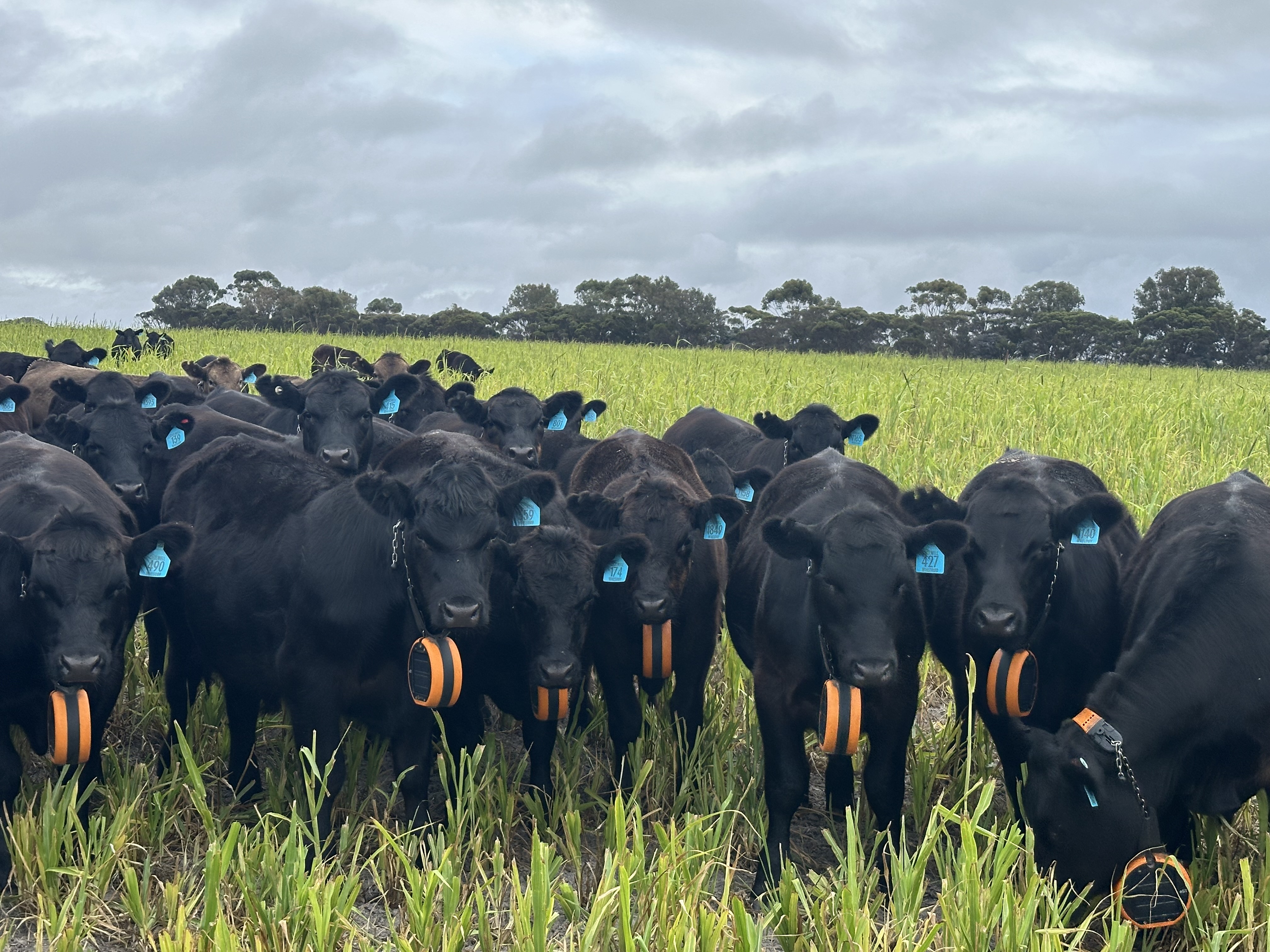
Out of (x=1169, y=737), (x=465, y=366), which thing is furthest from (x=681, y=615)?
(x=465, y=366)

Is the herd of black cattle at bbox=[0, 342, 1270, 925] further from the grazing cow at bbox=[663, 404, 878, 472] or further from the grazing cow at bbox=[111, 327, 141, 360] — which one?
the grazing cow at bbox=[111, 327, 141, 360]

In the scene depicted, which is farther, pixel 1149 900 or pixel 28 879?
pixel 28 879

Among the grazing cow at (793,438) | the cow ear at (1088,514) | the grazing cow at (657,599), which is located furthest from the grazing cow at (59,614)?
the grazing cow at (793,438)

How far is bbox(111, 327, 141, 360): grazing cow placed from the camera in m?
19.2

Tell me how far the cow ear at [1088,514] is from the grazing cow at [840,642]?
49 centimetres

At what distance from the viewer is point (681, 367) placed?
21.2 m

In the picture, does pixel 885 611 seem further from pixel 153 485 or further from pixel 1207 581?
pixel 153 485

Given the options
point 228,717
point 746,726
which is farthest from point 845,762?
point 228,717

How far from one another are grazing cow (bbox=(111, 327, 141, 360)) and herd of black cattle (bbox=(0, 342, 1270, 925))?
13910 millimetres

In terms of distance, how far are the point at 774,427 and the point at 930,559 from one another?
152 inches

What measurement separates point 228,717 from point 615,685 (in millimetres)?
1825

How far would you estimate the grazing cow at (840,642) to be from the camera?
4250mm

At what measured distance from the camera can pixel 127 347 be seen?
19.5 metres

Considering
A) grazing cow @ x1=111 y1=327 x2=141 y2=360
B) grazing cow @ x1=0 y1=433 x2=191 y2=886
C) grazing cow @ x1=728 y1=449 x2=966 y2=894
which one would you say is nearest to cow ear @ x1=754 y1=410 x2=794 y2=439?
grazing cow @ x1=728 y1=449 x2=966 y2=894
